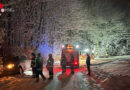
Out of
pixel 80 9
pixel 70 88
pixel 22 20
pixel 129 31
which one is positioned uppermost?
pixel 80 9

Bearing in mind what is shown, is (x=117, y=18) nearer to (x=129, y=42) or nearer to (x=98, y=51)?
(x=129, y=42)

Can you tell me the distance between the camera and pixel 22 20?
26266 mm

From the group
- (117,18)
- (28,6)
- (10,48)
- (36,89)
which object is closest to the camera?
(36,89)

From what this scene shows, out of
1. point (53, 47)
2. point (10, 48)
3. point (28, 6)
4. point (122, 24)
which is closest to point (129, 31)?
point (122, 24)

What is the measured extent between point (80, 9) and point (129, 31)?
1171cm

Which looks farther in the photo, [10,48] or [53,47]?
[53,47]

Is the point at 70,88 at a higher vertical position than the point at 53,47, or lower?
lower

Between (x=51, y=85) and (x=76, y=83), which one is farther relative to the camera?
(x=76, y=83)

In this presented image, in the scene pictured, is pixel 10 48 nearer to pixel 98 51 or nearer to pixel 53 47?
pixel 53 47

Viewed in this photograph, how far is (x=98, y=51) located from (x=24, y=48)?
583 inches

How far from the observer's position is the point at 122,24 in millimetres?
30141

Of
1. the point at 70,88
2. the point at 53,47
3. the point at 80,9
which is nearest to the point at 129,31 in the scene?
the point at 80,9

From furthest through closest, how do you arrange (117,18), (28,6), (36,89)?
(117,18), (28,6), (36,89)

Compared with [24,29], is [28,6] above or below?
above
